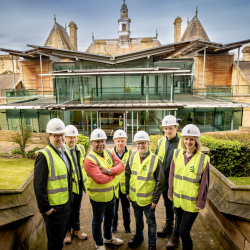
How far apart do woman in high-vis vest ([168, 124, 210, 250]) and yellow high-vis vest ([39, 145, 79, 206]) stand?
1774 mm

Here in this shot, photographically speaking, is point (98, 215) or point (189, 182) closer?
point (189, 182)

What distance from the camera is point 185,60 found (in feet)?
A: 71.6

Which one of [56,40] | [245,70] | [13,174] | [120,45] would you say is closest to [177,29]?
[120,45]

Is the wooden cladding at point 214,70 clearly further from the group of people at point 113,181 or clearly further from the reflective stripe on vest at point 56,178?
the reflective stripe on vest at point 56,178

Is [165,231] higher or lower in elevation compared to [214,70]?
lower

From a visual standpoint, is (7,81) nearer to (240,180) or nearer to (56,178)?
(56,178)

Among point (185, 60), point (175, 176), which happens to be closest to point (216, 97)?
point (185, 60)

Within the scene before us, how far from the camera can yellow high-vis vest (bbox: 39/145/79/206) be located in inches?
107

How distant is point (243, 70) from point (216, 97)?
9071 mm

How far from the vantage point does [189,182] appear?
2.98 meters

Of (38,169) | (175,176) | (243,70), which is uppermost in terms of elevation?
(243,70)

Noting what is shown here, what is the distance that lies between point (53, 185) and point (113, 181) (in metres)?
1.02

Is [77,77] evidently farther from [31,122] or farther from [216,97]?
[216,97]

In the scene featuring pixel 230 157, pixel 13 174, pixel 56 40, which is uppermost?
pixel 56 40
